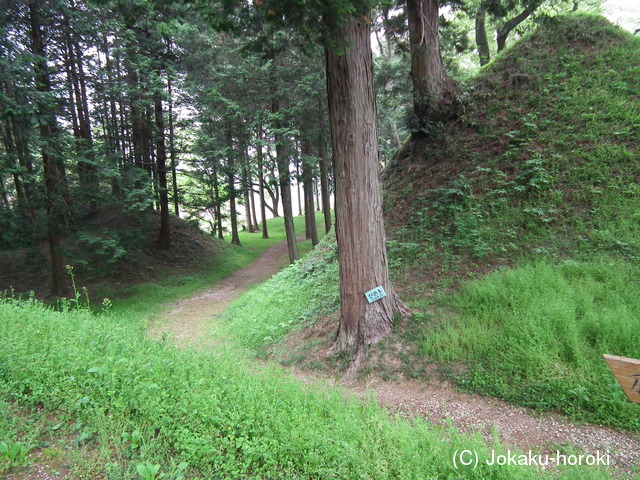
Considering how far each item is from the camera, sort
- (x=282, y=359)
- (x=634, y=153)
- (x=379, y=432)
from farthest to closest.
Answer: (x=634, y=153) < (x=282, y=359) < (x=379, y=432)

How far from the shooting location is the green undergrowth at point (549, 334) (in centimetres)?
358

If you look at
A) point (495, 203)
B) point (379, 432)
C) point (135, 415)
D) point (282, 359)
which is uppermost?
point (495, 203)

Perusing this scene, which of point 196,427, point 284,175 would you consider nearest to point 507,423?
point 196,427

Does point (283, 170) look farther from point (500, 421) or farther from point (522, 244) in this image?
point (500, 421)

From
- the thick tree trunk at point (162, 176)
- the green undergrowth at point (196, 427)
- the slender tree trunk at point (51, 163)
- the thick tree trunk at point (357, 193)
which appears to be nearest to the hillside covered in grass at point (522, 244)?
the thick tree trunk at point (357, 193)

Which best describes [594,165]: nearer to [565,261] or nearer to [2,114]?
[565,261]

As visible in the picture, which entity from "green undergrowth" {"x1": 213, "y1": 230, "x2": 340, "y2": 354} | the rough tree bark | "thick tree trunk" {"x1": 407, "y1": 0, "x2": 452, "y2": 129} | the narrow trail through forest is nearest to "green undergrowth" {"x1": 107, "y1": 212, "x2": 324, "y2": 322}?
"green undergrowth" {"x1": 213, "y1": 230, "x2": 340, "y2": 354}

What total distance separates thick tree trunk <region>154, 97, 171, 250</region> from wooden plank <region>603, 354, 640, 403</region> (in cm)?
1487

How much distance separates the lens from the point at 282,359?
5855 millimetres

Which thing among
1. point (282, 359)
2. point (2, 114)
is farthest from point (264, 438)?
point (2, 114)

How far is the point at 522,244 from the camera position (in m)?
6.27

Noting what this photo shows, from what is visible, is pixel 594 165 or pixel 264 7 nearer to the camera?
pixel 264 7

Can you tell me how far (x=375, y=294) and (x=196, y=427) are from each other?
3279 millimetres

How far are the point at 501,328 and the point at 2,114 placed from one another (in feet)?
35.9
